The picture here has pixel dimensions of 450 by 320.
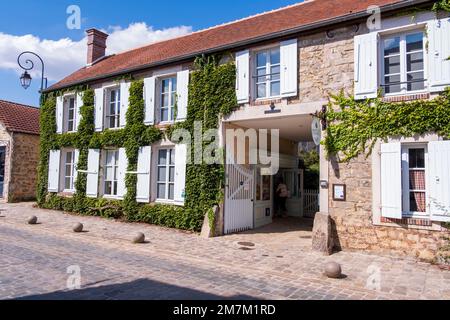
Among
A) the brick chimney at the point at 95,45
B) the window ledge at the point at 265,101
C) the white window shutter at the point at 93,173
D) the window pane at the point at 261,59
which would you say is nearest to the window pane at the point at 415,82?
the window ledge at the point at 265,101

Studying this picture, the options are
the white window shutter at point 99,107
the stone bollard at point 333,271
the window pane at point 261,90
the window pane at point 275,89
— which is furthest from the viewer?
the white window shutter at point 99,107

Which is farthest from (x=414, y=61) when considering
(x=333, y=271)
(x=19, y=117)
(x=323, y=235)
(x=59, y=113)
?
(x=19, y=117)

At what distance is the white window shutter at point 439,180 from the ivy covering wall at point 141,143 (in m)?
5.04

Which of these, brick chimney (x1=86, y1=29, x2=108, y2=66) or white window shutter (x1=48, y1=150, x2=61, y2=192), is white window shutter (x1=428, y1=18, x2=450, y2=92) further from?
brick chimney (x1=86, y1=29, x2=108, y2=66)

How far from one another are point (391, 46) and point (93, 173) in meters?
10.7

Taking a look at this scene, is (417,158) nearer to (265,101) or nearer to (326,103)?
(326,103)

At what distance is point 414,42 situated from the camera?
7328 millimetres

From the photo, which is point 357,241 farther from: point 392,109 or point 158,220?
point 158,220

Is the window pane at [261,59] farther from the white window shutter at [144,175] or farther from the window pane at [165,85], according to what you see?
the white window shutter at [144,175]

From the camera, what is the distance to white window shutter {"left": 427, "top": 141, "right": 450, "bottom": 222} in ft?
21.5

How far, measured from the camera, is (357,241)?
24.7ft

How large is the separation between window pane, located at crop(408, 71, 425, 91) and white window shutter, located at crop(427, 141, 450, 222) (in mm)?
1337

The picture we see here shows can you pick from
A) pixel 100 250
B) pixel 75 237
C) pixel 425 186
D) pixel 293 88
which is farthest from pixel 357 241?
pixel 75 237

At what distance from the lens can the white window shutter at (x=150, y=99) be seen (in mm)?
11102
